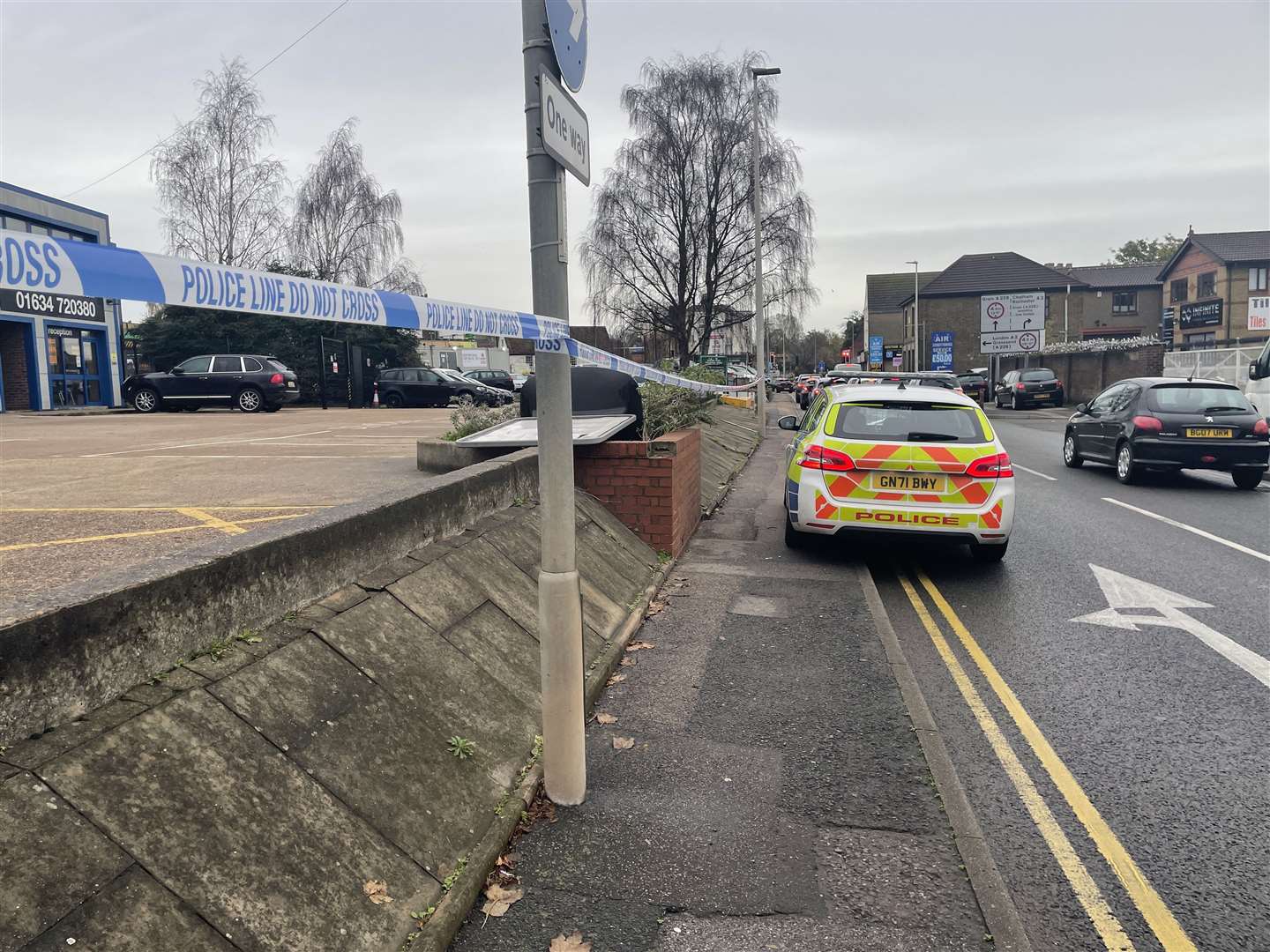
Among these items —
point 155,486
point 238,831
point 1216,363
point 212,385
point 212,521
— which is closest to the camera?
point 238,831

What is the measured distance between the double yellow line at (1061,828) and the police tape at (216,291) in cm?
258

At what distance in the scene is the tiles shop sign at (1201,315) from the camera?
53469 mm

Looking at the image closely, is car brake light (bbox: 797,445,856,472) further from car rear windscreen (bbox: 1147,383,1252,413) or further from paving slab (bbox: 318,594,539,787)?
car rear windscreen (bbox: 1147,383,1252,413)

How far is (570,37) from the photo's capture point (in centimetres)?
333

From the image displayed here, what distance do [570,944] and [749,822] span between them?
973 millimetres

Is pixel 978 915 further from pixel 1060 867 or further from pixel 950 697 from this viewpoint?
pixel 950 697

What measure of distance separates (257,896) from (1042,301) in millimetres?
47296

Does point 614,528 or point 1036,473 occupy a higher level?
point 614,528

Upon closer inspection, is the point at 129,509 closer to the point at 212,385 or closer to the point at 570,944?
the point at 570,944

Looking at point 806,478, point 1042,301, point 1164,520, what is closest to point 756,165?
point 1164,520

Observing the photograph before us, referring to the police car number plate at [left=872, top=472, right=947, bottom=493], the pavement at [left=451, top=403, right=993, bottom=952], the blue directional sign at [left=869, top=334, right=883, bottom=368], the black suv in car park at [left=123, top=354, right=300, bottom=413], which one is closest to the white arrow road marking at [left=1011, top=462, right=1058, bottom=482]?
the police car number plate at [left=872, top=472, right=947, bottom=493]

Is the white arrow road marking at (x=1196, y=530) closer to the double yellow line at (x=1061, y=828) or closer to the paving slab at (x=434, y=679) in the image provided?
the double yellow line at (x=1061, y=828)

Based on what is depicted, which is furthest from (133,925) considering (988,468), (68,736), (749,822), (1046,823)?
(988,468)

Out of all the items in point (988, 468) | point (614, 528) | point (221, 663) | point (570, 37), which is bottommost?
point (614, 528)
